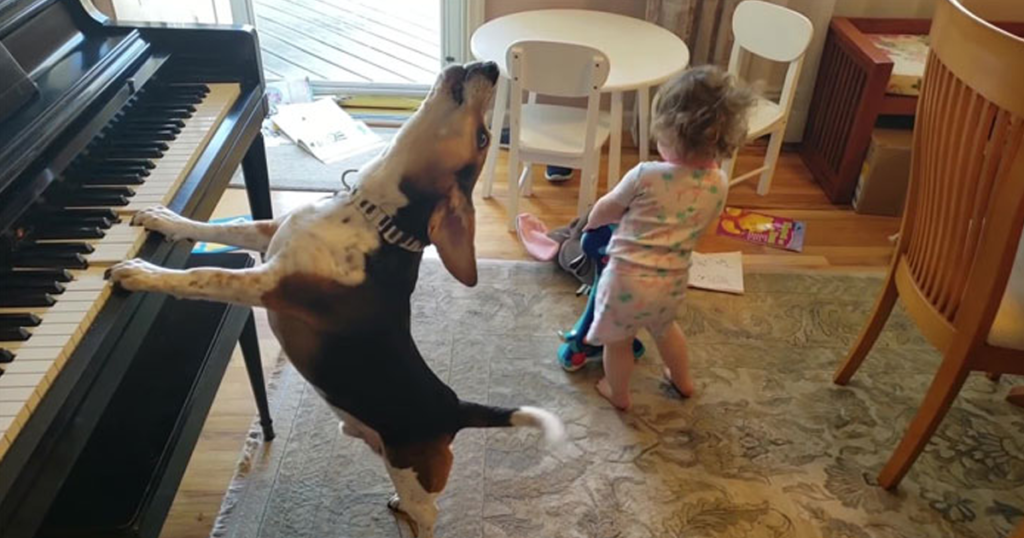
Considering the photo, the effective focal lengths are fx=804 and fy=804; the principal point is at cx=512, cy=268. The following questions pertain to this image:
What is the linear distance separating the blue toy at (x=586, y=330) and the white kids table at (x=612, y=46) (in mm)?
491

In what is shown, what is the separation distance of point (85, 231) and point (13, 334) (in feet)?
0.71

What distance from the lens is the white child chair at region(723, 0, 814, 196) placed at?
2594 millimetres

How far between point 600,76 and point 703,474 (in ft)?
3.60

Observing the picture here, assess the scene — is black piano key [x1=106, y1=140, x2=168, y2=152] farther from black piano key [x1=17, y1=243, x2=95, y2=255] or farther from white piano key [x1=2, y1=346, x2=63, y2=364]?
white piano key [x1=2, y1=346, x2=63, y2=364]

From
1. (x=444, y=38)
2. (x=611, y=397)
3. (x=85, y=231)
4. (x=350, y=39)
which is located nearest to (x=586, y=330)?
(x=611, y=397)

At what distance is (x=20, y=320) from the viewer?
3.17 feet

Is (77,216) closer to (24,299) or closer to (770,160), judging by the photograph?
(24,299)

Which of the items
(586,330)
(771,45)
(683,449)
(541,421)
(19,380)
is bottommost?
(683,449)

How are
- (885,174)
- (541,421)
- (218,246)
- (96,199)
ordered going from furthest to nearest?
(885,174), (218,246), (541,421), (96,199)

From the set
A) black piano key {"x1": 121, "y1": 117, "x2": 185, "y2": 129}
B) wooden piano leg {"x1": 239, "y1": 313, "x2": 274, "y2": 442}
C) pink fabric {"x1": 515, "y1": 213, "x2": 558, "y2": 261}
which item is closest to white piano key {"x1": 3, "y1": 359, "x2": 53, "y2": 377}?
black piano key {"x1": 121, "y1": 117, "x2": 185, "y2": 129}

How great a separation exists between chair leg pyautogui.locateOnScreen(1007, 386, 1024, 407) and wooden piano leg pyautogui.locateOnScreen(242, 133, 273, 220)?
74.1 inches

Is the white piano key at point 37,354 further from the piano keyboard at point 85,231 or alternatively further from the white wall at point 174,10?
the white wall at point 174,10

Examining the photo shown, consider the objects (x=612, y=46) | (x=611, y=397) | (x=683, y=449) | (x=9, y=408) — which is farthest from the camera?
(x=612, y=46)

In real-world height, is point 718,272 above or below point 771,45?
below
